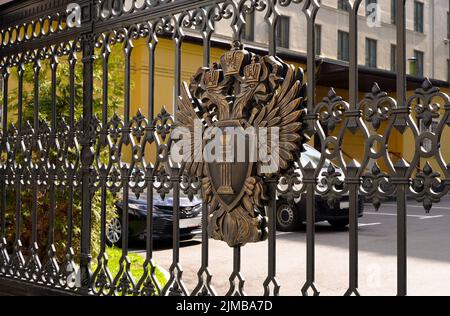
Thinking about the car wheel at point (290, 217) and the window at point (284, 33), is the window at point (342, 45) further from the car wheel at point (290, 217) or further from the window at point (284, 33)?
the car wheel at point (290, 217)

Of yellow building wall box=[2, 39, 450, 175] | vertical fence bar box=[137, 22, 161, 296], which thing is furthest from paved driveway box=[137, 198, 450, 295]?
vertical fence bar box=[137, 22, 161, 296]

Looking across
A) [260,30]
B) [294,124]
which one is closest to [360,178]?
[294,124]

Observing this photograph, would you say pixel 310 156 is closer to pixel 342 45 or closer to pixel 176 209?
pixel 176 209

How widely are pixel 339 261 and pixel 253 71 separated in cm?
545

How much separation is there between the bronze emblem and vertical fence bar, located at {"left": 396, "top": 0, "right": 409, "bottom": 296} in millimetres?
587

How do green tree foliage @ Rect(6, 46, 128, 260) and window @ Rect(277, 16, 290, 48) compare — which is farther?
window @ Rect(277, 16, 290, 48)

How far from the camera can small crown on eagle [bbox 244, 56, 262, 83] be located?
3586mm

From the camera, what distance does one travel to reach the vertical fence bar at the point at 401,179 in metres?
3.01

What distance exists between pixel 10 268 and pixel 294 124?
3.45 m

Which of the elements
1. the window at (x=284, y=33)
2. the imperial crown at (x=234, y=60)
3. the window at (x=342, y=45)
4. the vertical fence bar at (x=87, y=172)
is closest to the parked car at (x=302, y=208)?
the imperial crown at (x=234, y=60)

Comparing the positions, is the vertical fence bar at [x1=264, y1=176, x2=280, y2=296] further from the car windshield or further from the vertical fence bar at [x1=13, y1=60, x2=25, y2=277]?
the vertical fence bar at [x1=13, y1=60, x2=25, y2=277]

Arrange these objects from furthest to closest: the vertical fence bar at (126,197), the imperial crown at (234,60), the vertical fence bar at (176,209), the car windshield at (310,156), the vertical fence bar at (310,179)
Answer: the vertical fence bar at (126,197) < the vertical fence bar at (176,209) < the imperial crown at (234,60) < the car windshield at (310,156) < the vertical fence bar at (310,179)

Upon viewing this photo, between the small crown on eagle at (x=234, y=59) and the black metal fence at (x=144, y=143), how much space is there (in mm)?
92
